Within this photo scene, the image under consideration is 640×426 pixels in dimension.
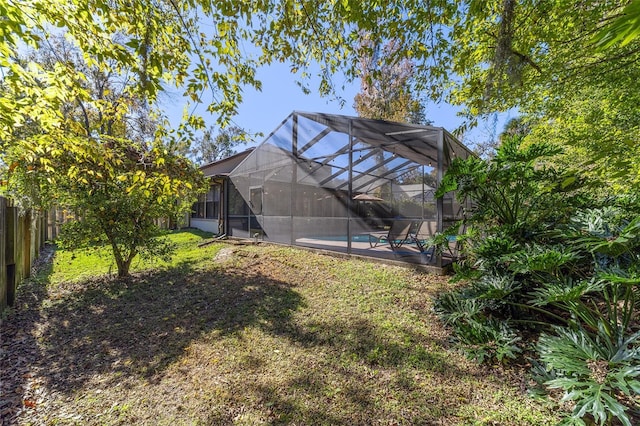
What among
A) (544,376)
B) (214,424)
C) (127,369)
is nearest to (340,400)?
(214,424)

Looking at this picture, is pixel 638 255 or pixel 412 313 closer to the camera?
pixel 638 255

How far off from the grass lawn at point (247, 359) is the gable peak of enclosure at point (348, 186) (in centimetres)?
159

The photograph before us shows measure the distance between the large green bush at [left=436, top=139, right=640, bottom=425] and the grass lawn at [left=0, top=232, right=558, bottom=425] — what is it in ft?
1.11

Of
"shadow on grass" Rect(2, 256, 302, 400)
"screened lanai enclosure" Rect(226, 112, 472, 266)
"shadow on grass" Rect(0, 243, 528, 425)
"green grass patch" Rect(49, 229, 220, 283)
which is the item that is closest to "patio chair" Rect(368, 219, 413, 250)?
"screened lanai enclosure" Rect(226, 112, 472, 266)

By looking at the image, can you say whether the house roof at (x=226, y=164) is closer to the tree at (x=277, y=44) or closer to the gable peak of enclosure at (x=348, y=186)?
the gable peak of enclosure at (x=348, y=186)

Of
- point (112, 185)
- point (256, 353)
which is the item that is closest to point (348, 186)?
point (256, 353)

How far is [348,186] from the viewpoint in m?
6.59

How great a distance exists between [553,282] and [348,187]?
15.1ft

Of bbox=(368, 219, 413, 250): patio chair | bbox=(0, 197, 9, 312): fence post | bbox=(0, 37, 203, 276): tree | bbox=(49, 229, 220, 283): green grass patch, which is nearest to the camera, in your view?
bbox=(0, 197, 9, 312): fence post

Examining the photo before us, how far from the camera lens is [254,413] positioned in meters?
2.08

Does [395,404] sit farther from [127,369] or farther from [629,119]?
[629,119]

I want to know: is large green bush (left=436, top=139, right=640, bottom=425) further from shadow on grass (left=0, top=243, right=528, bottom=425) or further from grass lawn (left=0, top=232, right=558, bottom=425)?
shadow on grass (left=0, top=243, right=528, bottom=425)

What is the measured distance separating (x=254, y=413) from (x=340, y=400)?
0.68 m

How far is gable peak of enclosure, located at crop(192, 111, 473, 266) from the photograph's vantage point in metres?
5.79
